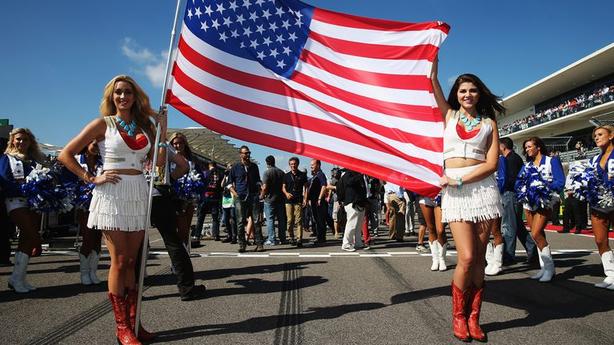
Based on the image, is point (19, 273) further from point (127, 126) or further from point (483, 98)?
point (483, 98)

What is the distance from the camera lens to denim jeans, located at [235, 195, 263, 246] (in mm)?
8359

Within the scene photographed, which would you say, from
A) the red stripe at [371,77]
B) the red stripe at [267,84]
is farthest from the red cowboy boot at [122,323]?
the red stripe at [371,77]

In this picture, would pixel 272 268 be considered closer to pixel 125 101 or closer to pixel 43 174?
pixel 43 174

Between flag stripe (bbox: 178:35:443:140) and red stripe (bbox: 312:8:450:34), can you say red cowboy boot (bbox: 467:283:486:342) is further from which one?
red stripe (bbox: 312:8:450:34)

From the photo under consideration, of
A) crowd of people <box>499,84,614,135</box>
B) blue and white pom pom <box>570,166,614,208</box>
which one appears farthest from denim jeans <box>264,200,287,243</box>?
crowd of people <box>499,84,614,135</box>

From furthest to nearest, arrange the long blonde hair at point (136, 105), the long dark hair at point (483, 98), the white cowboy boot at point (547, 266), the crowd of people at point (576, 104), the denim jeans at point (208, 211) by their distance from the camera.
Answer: the crowd of people at point (576, 104)
the denim jeans at point (208, 211)
the white cowboy boot at point (547, 266)
the long dark hair at point (483, 98)
the long blonde hair at point (136, 105)

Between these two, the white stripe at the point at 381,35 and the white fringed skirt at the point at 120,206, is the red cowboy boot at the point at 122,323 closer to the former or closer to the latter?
the white fringed skirt at the point at 120,206

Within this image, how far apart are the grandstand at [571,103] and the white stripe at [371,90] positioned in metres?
30.1

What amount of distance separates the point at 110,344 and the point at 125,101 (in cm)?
189

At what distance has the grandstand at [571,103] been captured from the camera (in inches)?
1362

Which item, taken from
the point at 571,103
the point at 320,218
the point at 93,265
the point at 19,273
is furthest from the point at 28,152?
the point at 571,103

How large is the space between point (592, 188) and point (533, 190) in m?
0.64

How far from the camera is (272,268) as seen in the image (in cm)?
633

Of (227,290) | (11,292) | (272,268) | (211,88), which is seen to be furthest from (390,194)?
(11,292)
